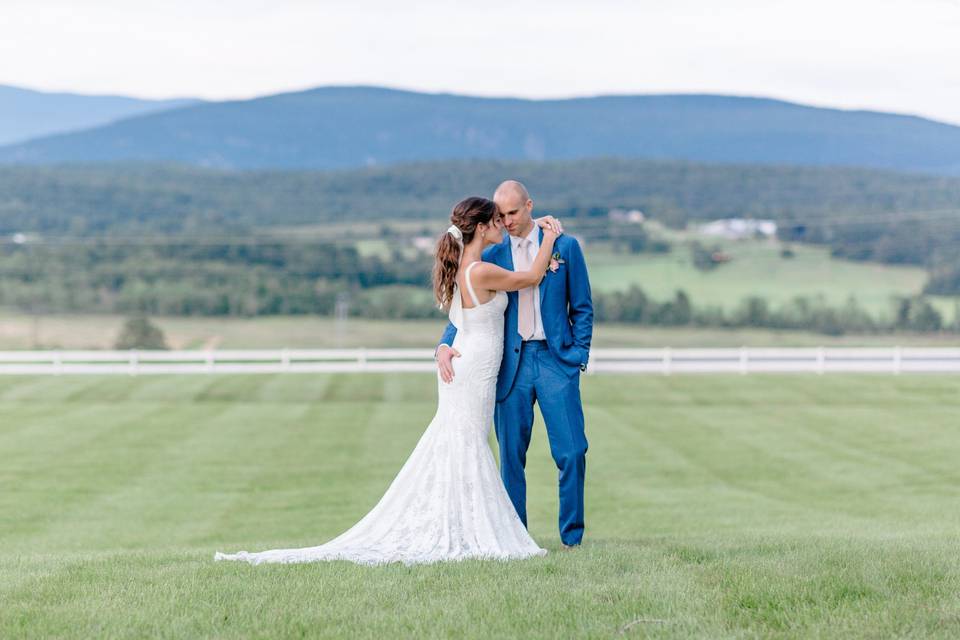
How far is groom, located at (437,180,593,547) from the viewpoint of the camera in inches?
311

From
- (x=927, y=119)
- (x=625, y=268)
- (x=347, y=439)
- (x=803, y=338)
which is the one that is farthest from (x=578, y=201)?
(x=347, y=439)

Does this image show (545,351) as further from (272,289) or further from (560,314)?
(272,289)

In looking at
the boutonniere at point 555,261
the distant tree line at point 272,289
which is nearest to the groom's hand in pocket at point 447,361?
the boutonniere at point 555,261

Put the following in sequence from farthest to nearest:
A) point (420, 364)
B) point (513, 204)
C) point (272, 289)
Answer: point (272, 289) → point (420, 364) → point (513, 204)

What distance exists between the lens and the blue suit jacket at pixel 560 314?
25.9 ft

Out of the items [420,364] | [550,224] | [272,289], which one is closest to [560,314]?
[550,224]

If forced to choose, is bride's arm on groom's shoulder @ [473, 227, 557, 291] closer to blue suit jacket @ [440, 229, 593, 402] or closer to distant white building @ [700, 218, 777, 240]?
blue suit jacket @ [440, 229, 593, 402]

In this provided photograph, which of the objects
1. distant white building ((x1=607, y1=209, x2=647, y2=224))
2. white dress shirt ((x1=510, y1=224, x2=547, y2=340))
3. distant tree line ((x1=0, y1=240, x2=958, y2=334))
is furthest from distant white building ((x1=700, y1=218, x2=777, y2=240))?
white dress shirt ((x1=510, y1=224, x2=547, y2=340))

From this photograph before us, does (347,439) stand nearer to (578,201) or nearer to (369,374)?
(369,374)

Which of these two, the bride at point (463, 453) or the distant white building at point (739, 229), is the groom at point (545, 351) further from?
the distant white building at point (739, 229)

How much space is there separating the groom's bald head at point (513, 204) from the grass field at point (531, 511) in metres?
2.02

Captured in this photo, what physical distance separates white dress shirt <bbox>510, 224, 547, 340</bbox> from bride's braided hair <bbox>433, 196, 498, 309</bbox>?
1.04 ft

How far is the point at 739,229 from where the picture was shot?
99188mm

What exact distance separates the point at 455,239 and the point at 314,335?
79419 mm
